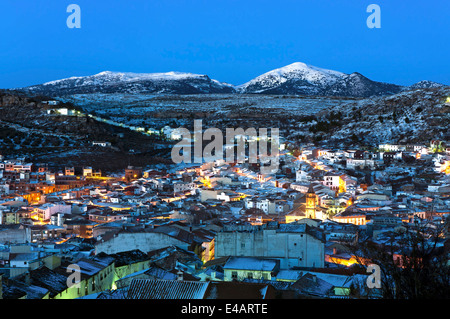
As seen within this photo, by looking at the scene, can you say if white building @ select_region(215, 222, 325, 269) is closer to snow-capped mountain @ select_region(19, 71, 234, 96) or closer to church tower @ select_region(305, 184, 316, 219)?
church tower @ select_region(305, 184, 316, 219)

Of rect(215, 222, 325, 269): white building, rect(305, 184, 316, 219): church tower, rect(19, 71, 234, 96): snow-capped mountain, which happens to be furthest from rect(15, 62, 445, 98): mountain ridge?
rect(215, 222, 325, 269): white building

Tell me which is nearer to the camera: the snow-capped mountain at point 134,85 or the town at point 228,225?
the town at point 228,225

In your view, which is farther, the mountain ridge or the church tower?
the mountain ridge

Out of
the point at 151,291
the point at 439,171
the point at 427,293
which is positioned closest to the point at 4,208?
the point at 151,291

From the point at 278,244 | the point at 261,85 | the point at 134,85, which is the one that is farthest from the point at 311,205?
the point at 261,85

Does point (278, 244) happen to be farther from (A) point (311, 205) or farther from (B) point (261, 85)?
(B) point (261, 85)

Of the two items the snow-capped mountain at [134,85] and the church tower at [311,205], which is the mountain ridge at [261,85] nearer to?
the snow-capped mountain at [134,85]

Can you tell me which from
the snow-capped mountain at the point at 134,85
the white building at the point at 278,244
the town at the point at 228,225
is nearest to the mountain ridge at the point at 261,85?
the snow-capped mountain at the point at 134,85
